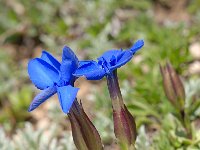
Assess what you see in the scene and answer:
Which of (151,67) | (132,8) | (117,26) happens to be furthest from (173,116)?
(132,8)

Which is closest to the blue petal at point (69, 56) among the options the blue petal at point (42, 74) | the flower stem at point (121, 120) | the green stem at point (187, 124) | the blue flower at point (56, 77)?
the blue flower at point (56, 77)

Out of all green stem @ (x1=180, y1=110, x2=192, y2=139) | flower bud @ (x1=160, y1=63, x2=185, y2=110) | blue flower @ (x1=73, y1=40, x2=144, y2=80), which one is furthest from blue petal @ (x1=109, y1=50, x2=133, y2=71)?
green stem @ (x1=180, y1=110, x2=192, y2=139)

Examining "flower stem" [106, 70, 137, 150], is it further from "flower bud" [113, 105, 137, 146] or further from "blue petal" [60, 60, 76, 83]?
"blue petal" [60, 60, 76, 83]

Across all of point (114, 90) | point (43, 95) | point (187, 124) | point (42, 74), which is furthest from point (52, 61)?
point (187, 124)

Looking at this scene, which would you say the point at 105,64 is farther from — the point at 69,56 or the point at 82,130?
the point at 82,130

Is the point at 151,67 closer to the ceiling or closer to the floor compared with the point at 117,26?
closer to the floor

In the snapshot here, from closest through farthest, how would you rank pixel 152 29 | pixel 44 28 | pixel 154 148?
pixel 154 148
pixel 152 29
pixel 44 28

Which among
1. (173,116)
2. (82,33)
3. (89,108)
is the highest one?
(82,33)

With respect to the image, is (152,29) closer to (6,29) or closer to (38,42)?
(38,42)
